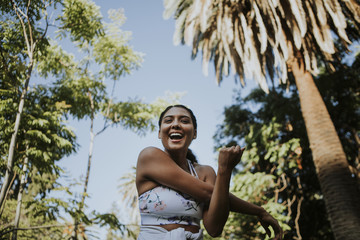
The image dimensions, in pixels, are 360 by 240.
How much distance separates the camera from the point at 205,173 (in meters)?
1.59

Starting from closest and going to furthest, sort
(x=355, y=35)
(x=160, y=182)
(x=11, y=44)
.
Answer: (x=160, y=182) < (x=11, y=44) < (x=355, y=35)

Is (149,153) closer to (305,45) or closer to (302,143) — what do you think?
(305,45)

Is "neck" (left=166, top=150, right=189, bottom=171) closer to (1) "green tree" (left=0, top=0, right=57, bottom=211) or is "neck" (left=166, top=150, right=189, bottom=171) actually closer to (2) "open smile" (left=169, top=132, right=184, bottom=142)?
(2) "open smile" (left=169, top=132, right=184, bottom=142)

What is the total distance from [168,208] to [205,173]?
0.41 meters

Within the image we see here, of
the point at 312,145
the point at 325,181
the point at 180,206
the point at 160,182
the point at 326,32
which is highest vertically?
the point at 326,32

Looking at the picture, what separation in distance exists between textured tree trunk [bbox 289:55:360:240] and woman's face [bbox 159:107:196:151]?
4207mm

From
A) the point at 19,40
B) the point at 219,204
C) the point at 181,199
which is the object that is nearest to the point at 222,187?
the point at 219,204

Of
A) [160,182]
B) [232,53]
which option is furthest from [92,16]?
[160,182]

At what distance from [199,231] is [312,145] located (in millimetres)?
5025

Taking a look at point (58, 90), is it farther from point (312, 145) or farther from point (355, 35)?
→ point (355, 35)

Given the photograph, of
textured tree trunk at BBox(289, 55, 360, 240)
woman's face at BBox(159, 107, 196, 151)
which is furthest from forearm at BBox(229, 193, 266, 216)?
textured tree trunk at BBox(289, 55, 360, 240)

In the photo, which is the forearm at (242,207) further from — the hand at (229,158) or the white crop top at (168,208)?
the hand at (229,158)

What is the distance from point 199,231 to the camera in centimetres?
128

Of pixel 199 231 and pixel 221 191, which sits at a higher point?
pixel 221 191
